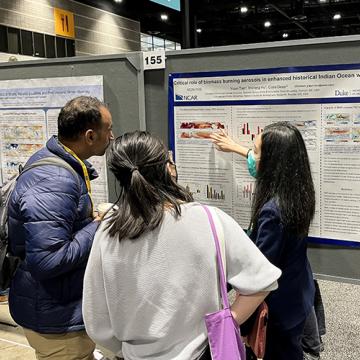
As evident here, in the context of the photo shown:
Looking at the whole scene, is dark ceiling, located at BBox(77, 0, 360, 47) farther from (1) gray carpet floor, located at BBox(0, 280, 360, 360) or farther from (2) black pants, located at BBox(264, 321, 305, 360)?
(2) black pants, located at BBox(264, 321, 305, 360)

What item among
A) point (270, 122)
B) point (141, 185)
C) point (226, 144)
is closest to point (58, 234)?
point (141, 185)

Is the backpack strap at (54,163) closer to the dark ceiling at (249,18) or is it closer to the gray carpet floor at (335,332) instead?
the gray carpet floor at (335,332)

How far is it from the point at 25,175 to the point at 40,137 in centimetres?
107

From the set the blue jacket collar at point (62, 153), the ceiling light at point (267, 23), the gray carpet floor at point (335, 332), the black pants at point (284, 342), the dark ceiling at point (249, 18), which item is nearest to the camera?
the blue jacket collar at point (62, 153)

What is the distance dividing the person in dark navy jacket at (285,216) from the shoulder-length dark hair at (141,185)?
0.49 meters

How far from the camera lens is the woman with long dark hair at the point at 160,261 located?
1103 mm

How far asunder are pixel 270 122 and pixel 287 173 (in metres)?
0.34

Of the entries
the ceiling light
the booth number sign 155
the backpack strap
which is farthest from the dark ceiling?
the backpack strap

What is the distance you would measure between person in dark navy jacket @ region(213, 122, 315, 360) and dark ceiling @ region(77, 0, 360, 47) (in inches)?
357

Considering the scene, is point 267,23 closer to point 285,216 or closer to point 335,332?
point 335,332

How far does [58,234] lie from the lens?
1.38 meters

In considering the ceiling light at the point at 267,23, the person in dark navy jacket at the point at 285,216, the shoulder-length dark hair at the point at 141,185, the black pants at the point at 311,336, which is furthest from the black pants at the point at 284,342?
the ceiling light at the point at 267,23

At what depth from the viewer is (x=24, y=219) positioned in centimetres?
145

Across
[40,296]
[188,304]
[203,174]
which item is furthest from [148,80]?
[188,304]
